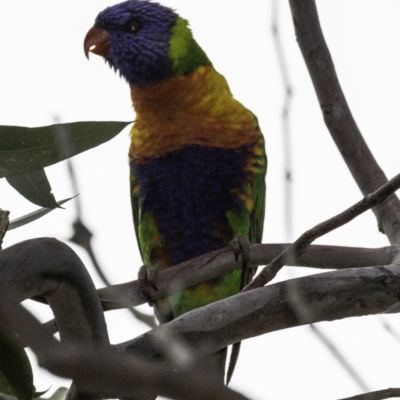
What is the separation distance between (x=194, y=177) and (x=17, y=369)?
180 centimetres

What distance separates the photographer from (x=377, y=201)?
1.02 meters

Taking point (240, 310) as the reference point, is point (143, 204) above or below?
above

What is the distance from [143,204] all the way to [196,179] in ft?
0.85

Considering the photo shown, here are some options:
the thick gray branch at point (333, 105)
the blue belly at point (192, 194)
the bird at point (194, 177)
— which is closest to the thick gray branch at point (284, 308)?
the thick gray branch at point (333, 105)

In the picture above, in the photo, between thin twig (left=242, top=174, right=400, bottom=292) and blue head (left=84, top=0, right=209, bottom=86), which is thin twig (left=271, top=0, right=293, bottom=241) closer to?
thin twig (left=242, top=174, right=400, bottom=292)

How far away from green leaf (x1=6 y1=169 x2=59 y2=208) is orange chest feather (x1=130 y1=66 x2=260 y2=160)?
141cm

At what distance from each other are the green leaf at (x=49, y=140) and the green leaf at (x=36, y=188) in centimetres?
14

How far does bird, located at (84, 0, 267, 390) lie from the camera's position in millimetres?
2535

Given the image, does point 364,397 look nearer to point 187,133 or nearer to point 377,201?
point 377,201

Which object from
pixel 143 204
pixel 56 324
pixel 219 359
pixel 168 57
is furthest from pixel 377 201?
pixel 168 57

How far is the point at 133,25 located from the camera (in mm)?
3221

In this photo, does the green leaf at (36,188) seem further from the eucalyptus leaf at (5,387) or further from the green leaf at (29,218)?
the eucalyptus leaf at (5,387)

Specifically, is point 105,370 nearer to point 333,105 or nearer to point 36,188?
point 36,188

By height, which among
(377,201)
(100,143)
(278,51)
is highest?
(278,51)
